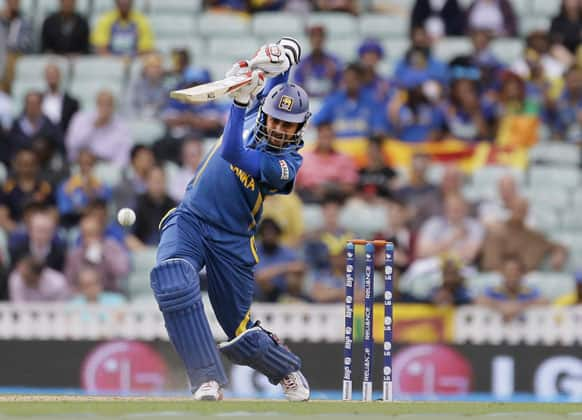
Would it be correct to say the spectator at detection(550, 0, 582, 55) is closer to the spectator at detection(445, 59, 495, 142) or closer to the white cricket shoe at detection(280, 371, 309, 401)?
the spectator at detection(445, 59, 495, 142)

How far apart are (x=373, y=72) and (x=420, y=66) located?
1.69ft

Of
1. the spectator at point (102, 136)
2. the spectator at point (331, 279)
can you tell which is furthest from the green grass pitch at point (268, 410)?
the spectator at point (102, 136)

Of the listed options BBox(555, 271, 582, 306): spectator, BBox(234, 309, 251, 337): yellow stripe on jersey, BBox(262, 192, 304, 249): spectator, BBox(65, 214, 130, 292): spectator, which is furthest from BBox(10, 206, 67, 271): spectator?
BBox(234, 309, 251, 337): yellow stripe on jersey

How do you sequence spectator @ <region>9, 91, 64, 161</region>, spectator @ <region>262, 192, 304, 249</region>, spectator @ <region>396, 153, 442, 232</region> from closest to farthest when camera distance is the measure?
spectator @ <region>262, 192, 304, 249</region>
spectator @ <region>396, 153, 442, 232</region>
spectator @ <region>9, 91, 64, 161</region>

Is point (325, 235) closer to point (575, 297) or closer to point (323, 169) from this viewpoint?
point (323, 169)

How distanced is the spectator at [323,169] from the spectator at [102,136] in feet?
5.60

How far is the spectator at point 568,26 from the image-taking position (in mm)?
15414

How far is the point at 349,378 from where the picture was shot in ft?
29.0

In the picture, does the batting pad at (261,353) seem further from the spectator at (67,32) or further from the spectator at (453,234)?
the spectator at (67,32)

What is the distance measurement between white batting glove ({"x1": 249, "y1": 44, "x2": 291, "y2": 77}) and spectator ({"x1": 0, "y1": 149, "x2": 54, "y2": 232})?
514 centimetres

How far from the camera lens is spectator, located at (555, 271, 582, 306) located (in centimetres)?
1267

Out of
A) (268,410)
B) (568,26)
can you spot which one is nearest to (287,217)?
(568,26)

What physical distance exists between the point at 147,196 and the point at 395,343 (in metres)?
2.53

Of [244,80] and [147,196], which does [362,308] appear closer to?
[244,80]
